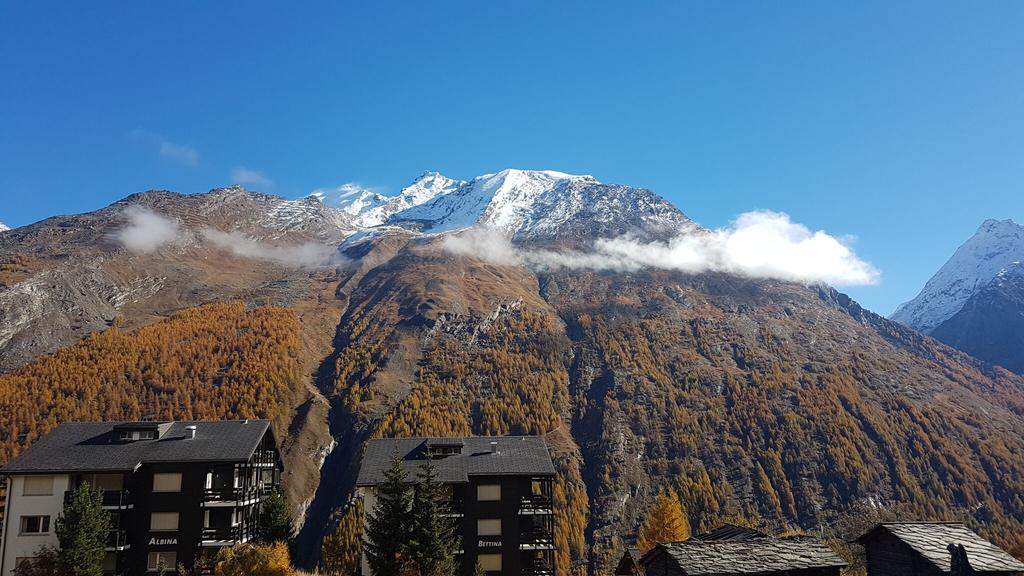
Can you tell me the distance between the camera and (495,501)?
62656 millimetres

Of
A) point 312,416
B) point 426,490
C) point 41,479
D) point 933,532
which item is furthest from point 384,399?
point 933,532

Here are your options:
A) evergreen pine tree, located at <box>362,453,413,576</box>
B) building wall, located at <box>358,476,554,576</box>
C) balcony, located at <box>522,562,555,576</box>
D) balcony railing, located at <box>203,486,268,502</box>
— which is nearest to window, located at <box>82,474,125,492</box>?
balcony railing, located at <box>203,486,268,502</box>

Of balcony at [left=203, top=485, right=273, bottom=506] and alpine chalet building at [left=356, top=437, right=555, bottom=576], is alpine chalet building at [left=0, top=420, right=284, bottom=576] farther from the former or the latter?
alpine chalet building at [left=356, top=437, right=555, bottom=576]

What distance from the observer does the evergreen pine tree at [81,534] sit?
52312 mm

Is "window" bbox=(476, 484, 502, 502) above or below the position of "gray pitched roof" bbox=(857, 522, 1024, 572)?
above

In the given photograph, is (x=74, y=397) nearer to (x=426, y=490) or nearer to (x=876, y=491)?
(x=426, y=490)

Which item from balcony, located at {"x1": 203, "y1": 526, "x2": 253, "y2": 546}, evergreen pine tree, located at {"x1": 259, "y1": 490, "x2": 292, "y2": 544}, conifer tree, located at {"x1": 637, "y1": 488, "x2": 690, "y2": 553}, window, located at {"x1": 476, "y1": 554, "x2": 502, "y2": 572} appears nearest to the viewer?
balcony, located at {"x1": 203, "y1": 526, "x2": 253, "y2": 546}

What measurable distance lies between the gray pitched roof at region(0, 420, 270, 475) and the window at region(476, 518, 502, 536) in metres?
20.7

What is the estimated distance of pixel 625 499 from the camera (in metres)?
168

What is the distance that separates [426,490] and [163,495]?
28152 millimetres

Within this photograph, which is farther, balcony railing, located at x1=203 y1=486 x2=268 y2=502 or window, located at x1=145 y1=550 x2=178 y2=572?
balcony railing, located at x1=203 y1=486 x2=268 y2=502

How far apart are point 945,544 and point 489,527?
35.7 metres

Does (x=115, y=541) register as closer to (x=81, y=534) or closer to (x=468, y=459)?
(x=81, y=534)

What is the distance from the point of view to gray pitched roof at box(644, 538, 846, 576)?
36.4 m
